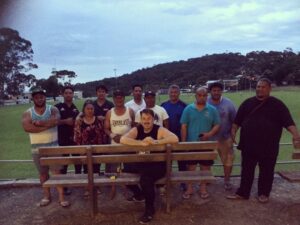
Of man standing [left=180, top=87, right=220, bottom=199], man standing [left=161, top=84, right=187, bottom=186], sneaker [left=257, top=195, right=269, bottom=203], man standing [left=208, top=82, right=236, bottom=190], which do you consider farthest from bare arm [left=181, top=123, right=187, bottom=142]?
sneaker [left=257, top=195, right=269, bottom=203]

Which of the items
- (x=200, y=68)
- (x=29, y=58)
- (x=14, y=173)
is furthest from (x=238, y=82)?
(x=14, y=173)

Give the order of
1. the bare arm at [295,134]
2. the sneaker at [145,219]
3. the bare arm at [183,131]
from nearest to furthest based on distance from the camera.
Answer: the sneaker at [145,219] → the bare arm at [295,134] → the bare arm at [183,131]

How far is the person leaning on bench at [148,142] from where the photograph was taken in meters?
4.27

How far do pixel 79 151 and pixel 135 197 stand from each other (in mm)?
1076

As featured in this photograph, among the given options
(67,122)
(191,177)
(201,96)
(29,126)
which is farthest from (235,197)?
(29,126)

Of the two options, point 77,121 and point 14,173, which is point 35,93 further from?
point 14,173

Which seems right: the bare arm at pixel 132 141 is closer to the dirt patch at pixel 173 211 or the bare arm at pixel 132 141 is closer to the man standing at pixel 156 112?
the man standing at pixel 156 112

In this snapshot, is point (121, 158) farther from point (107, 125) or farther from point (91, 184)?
point (107, 125)

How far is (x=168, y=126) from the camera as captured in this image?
537 centimetres

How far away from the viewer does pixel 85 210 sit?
4637mm

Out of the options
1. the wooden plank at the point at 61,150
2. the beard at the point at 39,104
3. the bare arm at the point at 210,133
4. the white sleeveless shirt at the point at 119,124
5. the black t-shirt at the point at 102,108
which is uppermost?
the beard at the point at 39,104

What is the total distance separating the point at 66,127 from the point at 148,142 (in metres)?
1.65

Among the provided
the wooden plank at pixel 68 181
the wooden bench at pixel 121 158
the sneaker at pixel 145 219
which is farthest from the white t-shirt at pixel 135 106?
the sneaker at pixel 145 219

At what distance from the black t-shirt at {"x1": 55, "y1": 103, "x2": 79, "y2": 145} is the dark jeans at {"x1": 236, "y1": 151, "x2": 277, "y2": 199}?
2.54 metres
